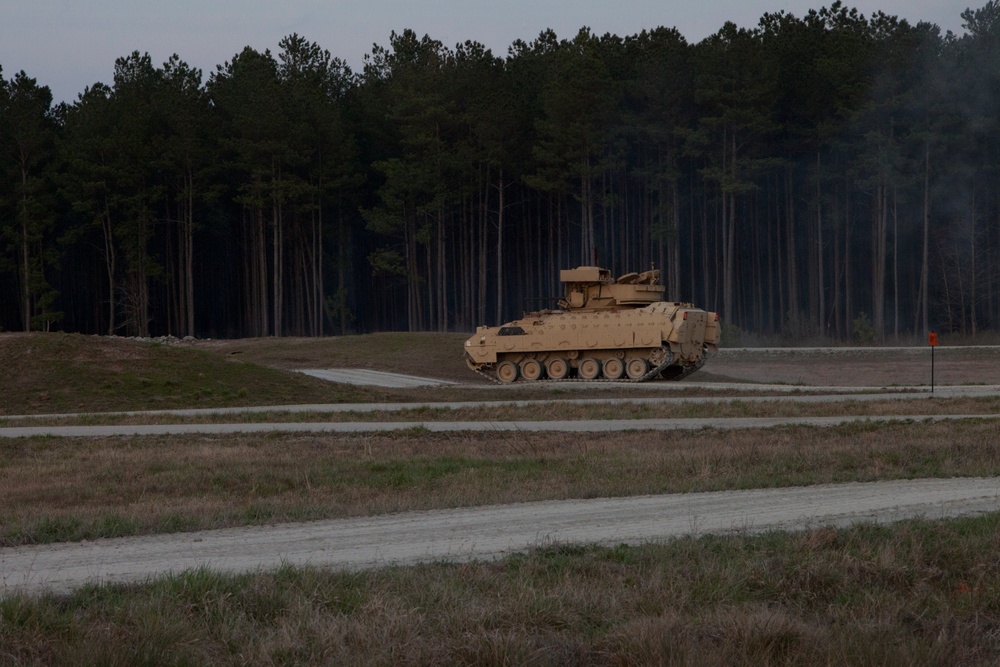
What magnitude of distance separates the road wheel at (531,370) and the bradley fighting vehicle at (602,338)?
35 mm

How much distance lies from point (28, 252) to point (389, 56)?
82.1 feet

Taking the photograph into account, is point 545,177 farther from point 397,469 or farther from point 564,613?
point 564,613

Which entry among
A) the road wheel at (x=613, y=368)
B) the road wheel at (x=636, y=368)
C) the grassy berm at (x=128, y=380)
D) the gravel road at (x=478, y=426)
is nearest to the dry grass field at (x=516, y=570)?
the gravel road at (x=478, y=426)

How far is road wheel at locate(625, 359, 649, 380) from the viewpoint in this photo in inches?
1435

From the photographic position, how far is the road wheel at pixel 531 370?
38219 mm

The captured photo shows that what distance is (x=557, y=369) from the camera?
3816 centimetres

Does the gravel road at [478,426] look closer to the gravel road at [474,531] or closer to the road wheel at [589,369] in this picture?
the gravel road at [474,531]

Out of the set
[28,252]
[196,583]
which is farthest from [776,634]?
[28,252]

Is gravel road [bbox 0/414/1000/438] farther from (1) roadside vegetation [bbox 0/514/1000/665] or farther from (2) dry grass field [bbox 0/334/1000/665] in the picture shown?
(1) roadside vegetation [bbox 0/514/1000/665]

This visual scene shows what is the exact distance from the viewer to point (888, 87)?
173 feet

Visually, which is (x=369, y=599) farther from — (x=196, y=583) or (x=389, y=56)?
(x=389, y=56)

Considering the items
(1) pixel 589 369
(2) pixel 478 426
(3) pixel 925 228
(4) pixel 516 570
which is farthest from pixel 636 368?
(4) pixel 516 570

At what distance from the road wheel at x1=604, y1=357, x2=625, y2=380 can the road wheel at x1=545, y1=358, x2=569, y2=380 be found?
1.43 m

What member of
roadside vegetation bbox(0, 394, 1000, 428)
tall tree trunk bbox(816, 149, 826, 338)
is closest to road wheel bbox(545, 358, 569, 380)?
roadside vegetation bbox(0, 394, 1000, 428)
